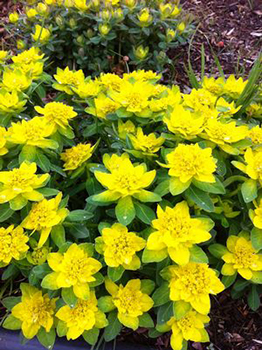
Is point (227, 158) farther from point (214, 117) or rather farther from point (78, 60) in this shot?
point (78, 60)

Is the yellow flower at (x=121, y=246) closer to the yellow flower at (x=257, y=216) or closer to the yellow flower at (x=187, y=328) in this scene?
the yellow flower at (x=187, y=328)

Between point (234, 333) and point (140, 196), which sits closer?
point (140, 196)

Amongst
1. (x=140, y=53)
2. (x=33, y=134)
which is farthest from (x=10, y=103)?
(x=140, y=53)

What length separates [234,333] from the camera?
168 centimetres

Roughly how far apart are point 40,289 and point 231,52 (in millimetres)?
2365

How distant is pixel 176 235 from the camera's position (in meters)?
1.23

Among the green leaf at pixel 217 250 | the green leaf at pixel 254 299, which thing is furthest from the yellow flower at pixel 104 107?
the green leaf at pixel 254 299

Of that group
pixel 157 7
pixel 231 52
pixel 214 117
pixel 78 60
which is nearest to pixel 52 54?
pixel 78 60

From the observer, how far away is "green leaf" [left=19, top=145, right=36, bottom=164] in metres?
1.47

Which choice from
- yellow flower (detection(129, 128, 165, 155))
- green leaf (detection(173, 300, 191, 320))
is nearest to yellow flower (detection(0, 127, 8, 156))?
yellow flower (detection(129, 128, 165, 155))

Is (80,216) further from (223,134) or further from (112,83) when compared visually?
(112,83)

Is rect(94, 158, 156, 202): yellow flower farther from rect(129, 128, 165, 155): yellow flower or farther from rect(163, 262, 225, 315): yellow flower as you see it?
rect(163, 262, 225, 315): yellow flower

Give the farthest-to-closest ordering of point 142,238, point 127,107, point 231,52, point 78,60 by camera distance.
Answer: point 231,52 < point 78,60 < point 127,107 < point 142,238

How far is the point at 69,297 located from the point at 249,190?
692 mm
